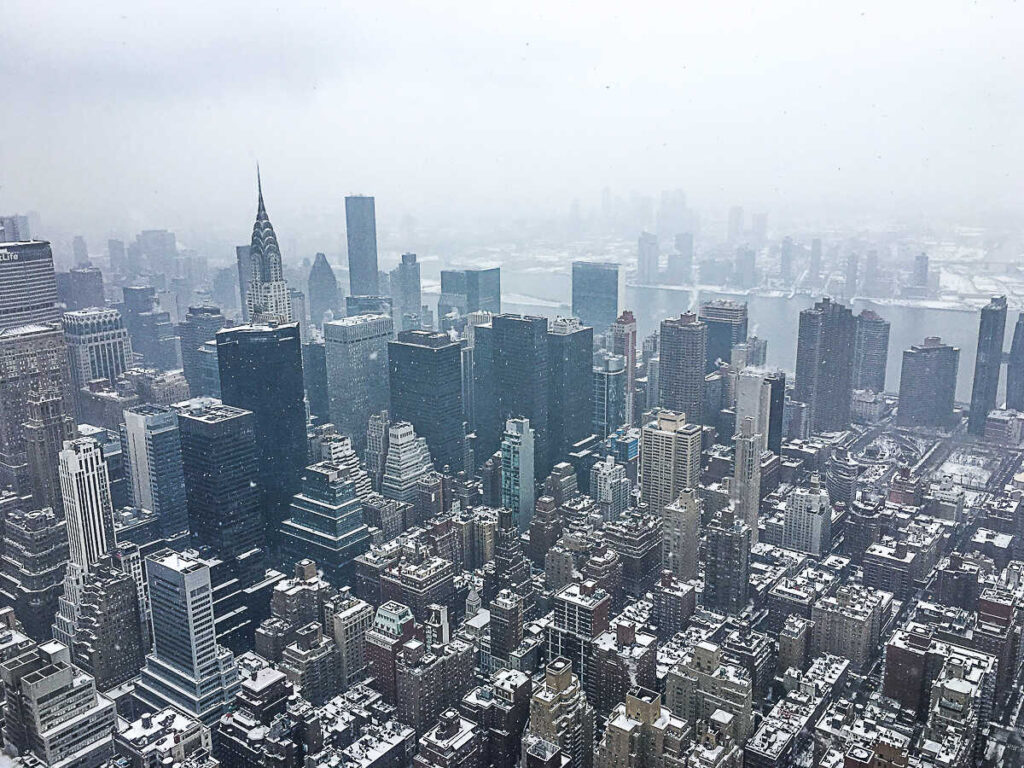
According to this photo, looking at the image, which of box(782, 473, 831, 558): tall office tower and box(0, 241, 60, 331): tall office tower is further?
box(782, 473, 831, 558): tall office tower

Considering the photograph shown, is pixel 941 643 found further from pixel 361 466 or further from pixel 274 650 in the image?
pixel 361 466

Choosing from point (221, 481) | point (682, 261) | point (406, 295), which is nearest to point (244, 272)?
point (406, 295)

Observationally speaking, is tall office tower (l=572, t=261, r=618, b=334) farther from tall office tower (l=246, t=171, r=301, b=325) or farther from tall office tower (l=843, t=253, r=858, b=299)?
tall office tower (l=246, t=171, r=301, b=325)

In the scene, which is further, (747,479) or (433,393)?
(433,393)

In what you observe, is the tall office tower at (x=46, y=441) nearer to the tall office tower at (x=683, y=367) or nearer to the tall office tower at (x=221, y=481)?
the tall office tower at (x=221, y=481)

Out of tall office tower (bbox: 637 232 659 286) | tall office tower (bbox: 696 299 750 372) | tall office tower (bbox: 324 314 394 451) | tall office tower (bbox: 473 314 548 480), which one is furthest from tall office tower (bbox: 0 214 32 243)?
tall office tower (bbox: 696 299 750 372)

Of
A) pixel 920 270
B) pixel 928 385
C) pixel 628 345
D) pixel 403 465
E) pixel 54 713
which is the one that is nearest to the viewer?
pixel 54 713

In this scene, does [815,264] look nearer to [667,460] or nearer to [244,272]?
[667,460]

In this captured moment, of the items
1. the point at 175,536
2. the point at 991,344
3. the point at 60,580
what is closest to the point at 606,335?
the point at 991,344
